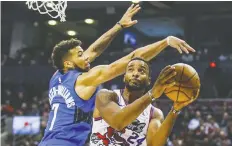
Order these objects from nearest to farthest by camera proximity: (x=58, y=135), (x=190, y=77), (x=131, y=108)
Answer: (x=131, y=108) < (x=190, y=77) < (x=58, y=135)

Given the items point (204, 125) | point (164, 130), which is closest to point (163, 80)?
point (164, 130)

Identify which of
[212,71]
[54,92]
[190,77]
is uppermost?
[190,77]

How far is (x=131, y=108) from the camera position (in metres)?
3.50

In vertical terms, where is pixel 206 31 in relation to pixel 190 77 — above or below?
below

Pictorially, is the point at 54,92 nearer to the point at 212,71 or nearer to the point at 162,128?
the point at 162,128

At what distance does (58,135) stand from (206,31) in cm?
1665

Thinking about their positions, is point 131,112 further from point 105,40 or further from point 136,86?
point 105,40

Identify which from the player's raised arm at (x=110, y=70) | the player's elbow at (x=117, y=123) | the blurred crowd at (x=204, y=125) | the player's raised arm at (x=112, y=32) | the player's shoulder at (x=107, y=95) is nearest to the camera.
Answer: the player's elbow at (x=117, y=123)

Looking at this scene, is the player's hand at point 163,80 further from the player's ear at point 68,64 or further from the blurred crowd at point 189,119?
the blurred crowd at point 189,119

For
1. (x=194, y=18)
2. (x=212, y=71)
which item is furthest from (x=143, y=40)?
(x=212, y=71)

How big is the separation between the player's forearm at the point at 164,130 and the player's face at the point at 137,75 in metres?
0.33

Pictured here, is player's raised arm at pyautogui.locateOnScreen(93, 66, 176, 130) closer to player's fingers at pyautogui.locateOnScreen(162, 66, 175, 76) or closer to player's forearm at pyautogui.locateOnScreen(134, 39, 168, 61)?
player's fingers at pyautogui.locateOnScreen(162, 66, 175, 76)

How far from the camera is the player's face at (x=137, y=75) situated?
3.81m

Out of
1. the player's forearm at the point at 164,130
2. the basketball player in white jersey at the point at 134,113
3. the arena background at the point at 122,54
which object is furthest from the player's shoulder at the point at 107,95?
the arena background at the point at 122,54
